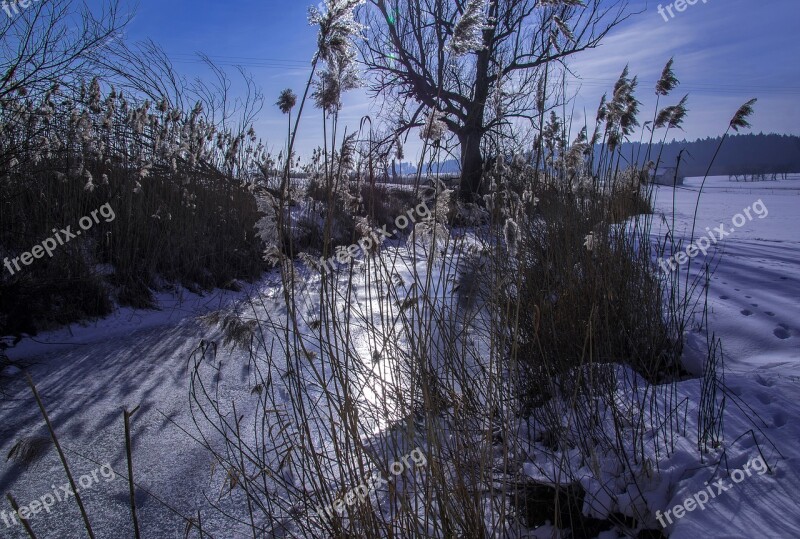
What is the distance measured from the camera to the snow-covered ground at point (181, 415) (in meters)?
1.21

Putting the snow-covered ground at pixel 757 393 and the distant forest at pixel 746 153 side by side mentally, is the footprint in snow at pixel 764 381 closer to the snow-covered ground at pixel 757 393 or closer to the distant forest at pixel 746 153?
the snow-covered ground at pixel 757 393

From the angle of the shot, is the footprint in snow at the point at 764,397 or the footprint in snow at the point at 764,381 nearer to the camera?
the footprint in snow at the point at 764,397

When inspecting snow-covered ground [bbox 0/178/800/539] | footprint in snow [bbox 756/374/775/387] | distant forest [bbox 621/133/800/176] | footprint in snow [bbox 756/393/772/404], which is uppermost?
footprint in snow [bbox 756/393/772/404]

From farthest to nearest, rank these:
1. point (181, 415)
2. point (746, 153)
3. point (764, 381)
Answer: point (746, 153), point (181, 415), point (764, 381)

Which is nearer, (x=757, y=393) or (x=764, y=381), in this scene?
(x=757, y=393)

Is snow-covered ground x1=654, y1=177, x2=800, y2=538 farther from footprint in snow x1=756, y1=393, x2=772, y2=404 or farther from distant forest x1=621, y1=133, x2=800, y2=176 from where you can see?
distant forest x1=621, y1=133, x2=800, y2=176

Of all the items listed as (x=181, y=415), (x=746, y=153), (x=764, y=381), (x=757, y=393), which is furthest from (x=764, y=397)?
(x=746, y=153)

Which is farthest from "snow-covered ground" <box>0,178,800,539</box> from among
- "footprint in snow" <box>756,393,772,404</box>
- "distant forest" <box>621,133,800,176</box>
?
"distant forest" <box>621,133,800,176</box>

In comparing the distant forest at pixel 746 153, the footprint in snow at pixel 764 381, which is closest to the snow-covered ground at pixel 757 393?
the footprint in snow at pixel 764 381

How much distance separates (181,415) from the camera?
2.16 meters

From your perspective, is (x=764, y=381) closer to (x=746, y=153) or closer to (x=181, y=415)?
(x=181, y=415)

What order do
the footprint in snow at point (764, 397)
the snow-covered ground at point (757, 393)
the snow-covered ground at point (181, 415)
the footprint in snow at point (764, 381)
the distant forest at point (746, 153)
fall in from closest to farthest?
the snow-covered ground at point (757, 393) → the snow-covered ground at point (181, 415) → the footprint in snow at point (764, 397) → the footprint in snow at point (764, 381) → the distant forest at point (746, 153)

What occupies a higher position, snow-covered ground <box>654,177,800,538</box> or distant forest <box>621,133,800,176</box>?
snow-covered ground <box>654,177,800,538</box>

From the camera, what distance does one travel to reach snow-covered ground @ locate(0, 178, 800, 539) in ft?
3.96
